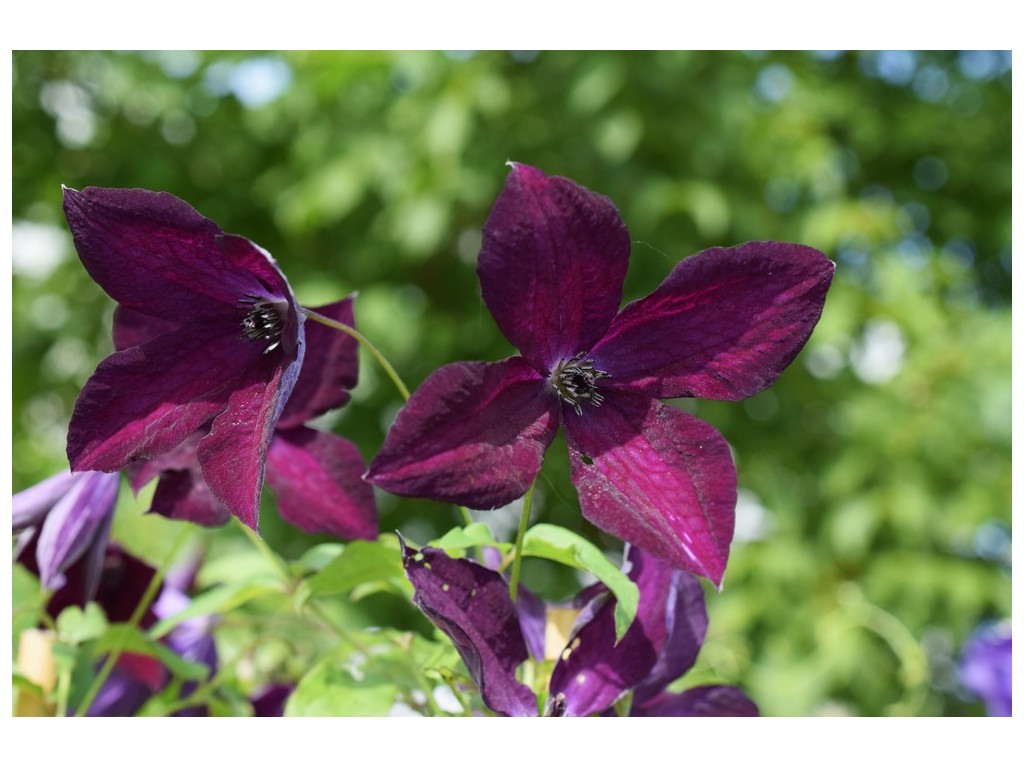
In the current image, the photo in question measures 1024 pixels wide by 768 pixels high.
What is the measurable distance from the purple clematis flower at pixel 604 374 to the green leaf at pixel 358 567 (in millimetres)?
93

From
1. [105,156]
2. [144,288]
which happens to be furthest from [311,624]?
[105,156]

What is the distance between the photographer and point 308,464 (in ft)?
1.40

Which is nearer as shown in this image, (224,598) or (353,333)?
(353,333)

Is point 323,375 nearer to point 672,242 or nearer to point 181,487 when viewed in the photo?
point 181,487

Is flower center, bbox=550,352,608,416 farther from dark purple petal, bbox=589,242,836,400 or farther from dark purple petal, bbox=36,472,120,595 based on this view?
dark purple petal, bbox=36,472,120,595

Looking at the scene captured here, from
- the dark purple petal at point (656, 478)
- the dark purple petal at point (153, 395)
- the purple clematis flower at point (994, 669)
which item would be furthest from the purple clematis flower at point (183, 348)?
the purple clematis flower at point (994, 669)

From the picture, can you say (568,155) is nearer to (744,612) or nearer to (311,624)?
(744,612)

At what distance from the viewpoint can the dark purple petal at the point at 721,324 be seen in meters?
0.31

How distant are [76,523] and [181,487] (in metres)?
0.06

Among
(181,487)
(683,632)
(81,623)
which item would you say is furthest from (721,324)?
(81,623)

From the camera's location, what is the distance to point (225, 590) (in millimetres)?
459

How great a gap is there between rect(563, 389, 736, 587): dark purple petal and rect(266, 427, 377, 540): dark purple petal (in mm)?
119

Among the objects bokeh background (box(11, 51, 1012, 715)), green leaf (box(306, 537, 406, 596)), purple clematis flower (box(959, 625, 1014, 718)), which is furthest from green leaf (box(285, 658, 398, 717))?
bokeh background (box(11, 51, 1012, 715))

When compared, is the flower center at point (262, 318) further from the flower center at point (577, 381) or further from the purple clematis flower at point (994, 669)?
the purple clematis flower at point (994, 669)
